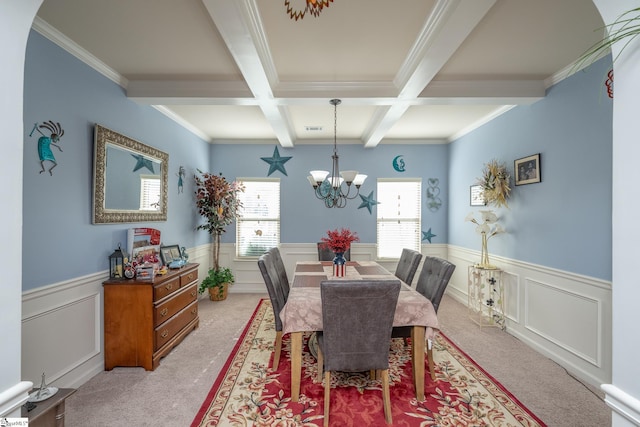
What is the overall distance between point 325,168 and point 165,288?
11.0ft

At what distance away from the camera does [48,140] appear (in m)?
2.18

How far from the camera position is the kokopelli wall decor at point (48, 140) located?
6.98ft

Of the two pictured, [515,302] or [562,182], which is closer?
[562,182]

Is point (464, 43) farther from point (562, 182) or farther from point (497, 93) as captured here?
point (562, 182)

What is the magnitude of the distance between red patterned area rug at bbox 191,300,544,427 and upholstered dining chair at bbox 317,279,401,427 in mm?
210

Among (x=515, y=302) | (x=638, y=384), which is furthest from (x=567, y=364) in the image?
(x=638, y=384)

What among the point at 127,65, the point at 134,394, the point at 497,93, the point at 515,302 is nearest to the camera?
the point at 134,394

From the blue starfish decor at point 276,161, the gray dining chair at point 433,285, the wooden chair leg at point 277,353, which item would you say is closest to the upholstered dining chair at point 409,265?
the gray dining chair at point 433,285

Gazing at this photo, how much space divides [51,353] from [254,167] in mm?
3763

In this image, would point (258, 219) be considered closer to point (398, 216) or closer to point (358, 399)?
point (398, 216)

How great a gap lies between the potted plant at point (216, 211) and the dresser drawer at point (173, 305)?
1.25 meters

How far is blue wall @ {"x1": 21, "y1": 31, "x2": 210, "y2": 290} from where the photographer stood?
81.2 inches

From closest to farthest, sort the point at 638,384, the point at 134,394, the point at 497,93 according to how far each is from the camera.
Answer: the point at 638,384
the point at 134,394
the point at 497,93

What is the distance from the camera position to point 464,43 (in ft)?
7.74
